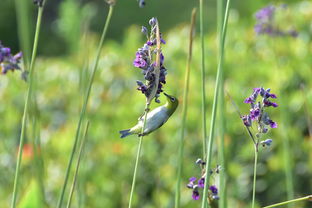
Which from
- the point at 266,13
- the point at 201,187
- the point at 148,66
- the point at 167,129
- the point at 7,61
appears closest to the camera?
the point at 148,66

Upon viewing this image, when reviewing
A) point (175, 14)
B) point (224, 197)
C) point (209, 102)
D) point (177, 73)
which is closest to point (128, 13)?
point (175, 14)

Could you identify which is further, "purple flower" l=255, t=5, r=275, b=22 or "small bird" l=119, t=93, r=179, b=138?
"purple flower" l=255, t=5, r=275, b=22

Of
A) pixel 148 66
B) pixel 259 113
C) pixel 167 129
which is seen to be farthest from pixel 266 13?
pixel 148 66

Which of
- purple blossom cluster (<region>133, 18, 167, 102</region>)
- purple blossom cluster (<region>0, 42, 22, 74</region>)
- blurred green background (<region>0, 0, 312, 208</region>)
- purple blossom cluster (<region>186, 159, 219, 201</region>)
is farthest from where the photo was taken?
blurred green background (<region>0, 0, 312, 208</region>)

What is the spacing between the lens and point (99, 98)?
3420 millimetres

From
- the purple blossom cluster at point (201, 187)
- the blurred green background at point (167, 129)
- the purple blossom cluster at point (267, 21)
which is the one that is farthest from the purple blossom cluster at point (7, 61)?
the purple blossom cluster at point (267, 21)

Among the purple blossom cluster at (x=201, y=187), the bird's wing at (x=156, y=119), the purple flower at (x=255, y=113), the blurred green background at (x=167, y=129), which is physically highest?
the blurred green background at (x=167, y=129)

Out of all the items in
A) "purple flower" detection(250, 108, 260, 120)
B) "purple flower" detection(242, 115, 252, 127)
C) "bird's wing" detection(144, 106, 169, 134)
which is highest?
"purple flower" detection(250, 108, 260, 120)

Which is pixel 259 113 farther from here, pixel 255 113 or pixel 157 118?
pixel 157 118

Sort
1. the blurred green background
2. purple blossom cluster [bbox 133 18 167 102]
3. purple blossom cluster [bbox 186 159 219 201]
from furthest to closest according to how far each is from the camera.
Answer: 1. the blurred green background
2. purple blossom cluster [bbox 186 159 219 201]
3. purple blossom cluster [bbox 133 18 167 102]

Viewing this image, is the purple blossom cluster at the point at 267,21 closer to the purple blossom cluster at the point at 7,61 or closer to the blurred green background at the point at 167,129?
the blurred green background at the point at 167,129

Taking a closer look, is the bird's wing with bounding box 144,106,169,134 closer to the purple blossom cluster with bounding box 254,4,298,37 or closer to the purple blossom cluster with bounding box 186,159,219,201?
the purple blossom cluster with bounding box 186,159,219,201

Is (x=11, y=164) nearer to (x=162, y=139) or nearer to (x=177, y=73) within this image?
(x=162, y=139)

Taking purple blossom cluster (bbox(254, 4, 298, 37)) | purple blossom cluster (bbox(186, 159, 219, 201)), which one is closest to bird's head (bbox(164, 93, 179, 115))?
purple blossom cluster (bbox(186, 159, 219, 201))
